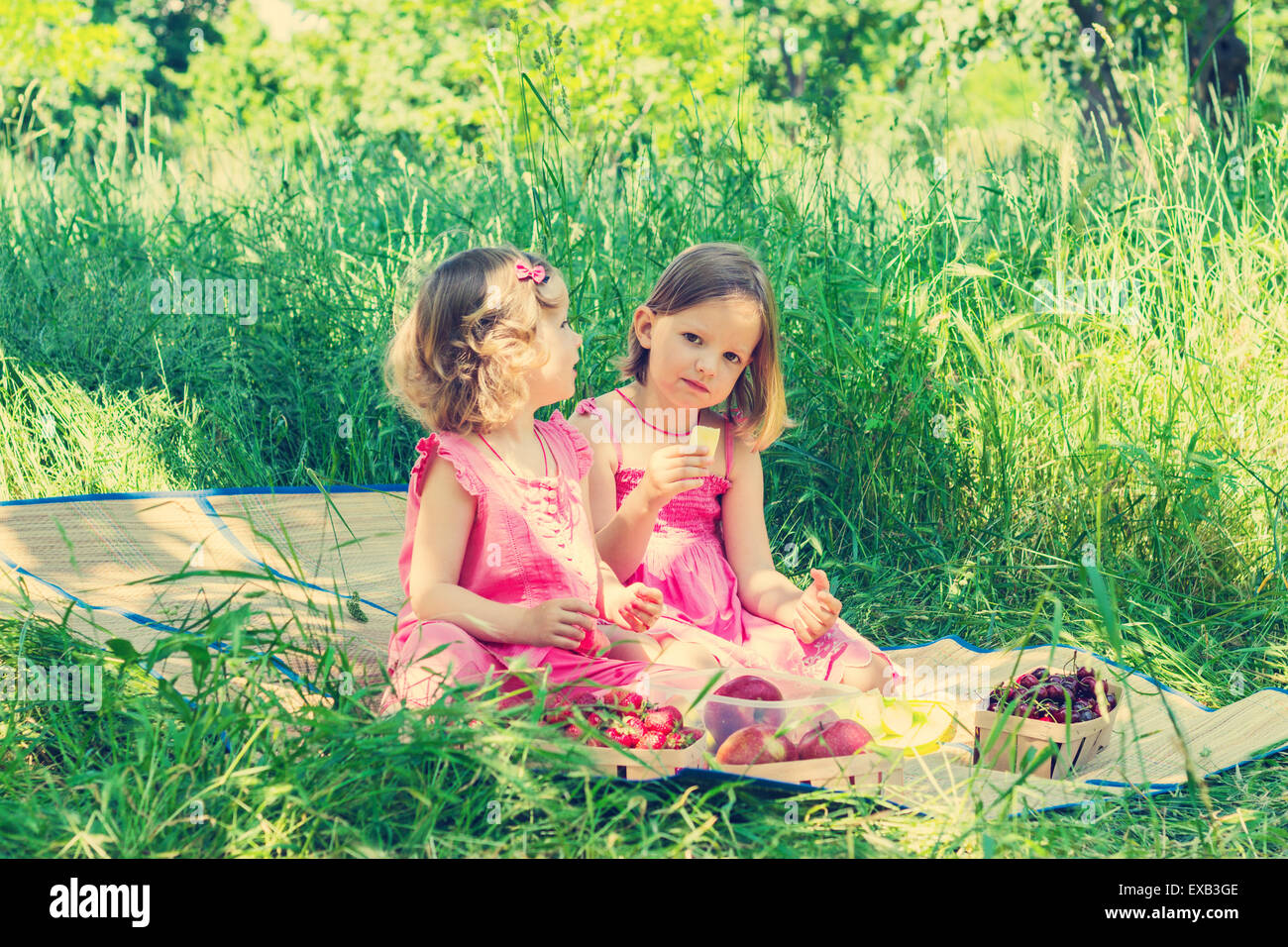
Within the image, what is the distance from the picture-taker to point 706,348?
2.63 m

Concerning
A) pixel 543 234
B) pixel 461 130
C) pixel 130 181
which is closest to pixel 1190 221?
pixel 543 234

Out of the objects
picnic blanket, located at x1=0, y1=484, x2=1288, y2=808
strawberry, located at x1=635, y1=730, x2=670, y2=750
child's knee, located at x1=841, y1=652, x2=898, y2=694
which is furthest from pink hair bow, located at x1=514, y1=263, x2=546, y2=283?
child's knee, located at x1=841, y1=652, x2=898, y2=694

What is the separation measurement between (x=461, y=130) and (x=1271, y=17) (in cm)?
731

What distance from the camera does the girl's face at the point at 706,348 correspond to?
2623mm

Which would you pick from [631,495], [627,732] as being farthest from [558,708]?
[631,495]

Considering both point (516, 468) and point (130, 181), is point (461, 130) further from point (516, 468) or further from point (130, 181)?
point (516, 468)

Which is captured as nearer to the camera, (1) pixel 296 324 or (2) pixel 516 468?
(2) pixel 516 468

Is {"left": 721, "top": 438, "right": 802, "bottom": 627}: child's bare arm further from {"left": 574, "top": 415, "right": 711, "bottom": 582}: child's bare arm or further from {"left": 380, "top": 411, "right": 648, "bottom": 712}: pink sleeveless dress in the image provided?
{"left": 380, "top": 411, "right": 648, "bottom": 712}: pink sleeveless dress

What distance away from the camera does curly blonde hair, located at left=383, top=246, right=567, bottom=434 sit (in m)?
2.35

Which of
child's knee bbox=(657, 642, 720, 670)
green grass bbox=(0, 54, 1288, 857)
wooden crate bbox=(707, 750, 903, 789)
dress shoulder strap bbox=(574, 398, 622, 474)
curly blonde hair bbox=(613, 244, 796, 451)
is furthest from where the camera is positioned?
dress shoulder strap bbox=(574, 398, 622, 474)

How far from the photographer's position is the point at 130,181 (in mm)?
5652

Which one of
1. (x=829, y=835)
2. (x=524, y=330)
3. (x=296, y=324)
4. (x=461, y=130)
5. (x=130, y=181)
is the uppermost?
(x=461, y=130)

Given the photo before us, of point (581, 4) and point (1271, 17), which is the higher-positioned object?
point (581, 4)

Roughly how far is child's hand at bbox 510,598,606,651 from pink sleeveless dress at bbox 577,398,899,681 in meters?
0.44
